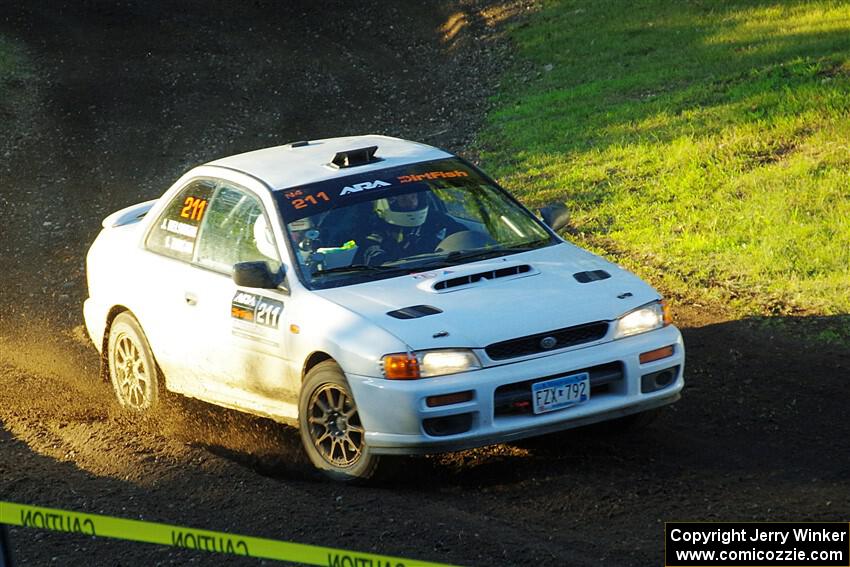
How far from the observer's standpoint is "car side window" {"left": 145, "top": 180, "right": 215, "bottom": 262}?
8.46 m

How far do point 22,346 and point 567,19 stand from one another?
14.4 m

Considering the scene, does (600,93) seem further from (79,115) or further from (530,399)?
(530,399)

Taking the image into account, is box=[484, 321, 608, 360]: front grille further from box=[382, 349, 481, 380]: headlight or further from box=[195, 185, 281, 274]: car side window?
box=[195, 185, 281, 274]: car side window

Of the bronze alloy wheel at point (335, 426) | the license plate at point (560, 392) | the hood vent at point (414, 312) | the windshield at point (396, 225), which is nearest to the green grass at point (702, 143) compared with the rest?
the windshield at point (396, 225)

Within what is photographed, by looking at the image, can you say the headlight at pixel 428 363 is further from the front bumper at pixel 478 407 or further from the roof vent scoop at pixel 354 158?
the roof vent scoop at pixel 354 158

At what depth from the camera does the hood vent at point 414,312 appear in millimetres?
6836

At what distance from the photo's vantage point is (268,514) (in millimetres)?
6508

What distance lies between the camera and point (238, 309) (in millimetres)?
7734

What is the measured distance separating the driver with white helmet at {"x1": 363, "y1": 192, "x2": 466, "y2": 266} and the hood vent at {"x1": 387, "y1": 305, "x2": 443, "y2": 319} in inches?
28.9

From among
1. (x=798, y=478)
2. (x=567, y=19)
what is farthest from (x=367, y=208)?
(x=567, y=19)

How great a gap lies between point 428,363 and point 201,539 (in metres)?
2.14

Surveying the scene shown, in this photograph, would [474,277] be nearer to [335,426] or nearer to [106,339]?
[335,426]

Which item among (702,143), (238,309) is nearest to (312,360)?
(238,309)

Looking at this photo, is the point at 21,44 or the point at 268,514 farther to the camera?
the point at 21,44
